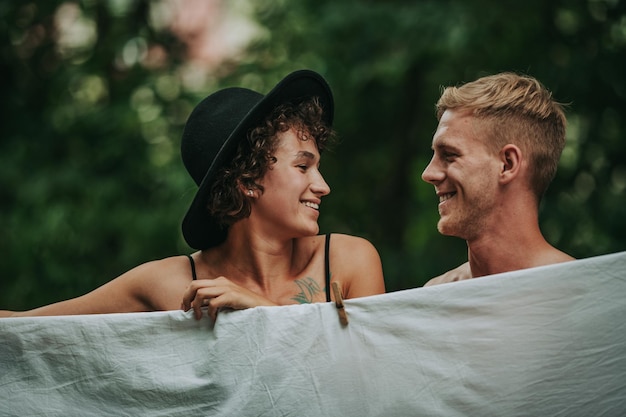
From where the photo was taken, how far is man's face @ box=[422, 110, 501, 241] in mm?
2500

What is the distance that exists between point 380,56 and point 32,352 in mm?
4482

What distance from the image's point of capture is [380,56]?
637 centimetres

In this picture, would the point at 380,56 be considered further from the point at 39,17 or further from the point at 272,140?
the point at 272,140

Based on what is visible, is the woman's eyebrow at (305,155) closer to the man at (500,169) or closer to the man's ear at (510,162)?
the man at (500,169)

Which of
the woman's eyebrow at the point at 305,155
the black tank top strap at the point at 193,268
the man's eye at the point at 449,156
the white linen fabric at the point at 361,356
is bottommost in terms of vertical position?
the white linen fabric at the point at 361,356

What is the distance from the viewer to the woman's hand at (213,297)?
2221 mm

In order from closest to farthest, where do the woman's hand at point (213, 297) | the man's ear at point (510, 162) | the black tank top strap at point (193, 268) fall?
the woman's hand at point (213, 297) < the man's ear at point (510, 162) < the black tank top strap at point (193, 268)

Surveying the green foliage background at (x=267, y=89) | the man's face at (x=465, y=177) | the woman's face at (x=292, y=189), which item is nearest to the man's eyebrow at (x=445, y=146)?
the man's face at (x=465, y=177)

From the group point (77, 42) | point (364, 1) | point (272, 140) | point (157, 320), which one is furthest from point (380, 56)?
point (157, 320)

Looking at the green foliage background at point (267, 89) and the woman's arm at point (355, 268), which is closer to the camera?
the woman's arm at point (355, 268)

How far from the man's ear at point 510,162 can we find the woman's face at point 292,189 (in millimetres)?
578

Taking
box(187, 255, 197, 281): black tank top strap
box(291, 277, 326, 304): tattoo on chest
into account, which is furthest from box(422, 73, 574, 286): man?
box(187, 255, 197, 281): black tank top strap

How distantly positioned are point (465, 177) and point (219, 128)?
831mm

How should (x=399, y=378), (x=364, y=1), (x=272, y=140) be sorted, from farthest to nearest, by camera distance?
(x=364, y=1), (x=272, y=140), (x=399, y=378)
